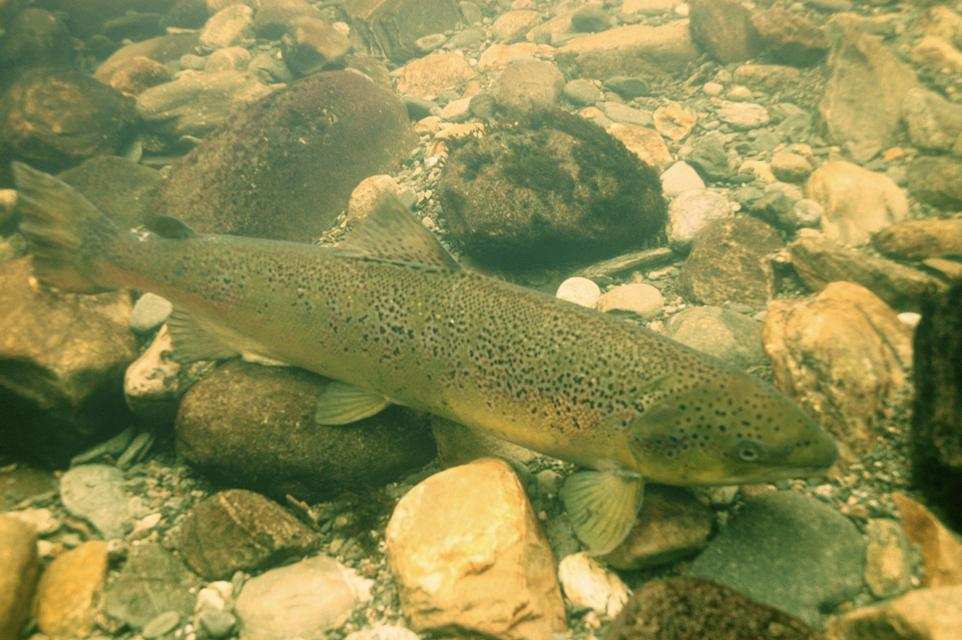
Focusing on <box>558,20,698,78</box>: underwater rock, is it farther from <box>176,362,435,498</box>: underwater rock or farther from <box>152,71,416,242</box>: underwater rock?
<box>176,362,435,498</box>: underwater rock

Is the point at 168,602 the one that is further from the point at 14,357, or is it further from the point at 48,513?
the point at 14,357

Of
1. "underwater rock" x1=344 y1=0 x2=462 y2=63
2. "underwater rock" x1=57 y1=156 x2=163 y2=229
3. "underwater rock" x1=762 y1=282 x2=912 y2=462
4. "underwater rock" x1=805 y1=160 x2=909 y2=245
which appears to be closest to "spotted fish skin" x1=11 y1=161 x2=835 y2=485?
"underwater rock" x1=762 y1=282 x2=912 y2=462

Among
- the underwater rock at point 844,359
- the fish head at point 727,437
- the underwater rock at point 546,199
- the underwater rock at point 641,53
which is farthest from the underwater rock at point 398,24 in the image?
the fish head at point 727,437

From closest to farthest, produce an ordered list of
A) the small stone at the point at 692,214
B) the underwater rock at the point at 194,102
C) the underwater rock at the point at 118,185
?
the small stone at the point at 692,214 → the underwater rock at the point at 118,185 → the underwater rock at the point at 194,102

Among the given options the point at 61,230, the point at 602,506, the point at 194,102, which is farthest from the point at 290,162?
the point at 602,506

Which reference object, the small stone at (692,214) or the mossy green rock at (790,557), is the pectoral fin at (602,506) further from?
Answer: the small stone at (692,214)

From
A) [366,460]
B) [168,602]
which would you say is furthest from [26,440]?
[366,460]
